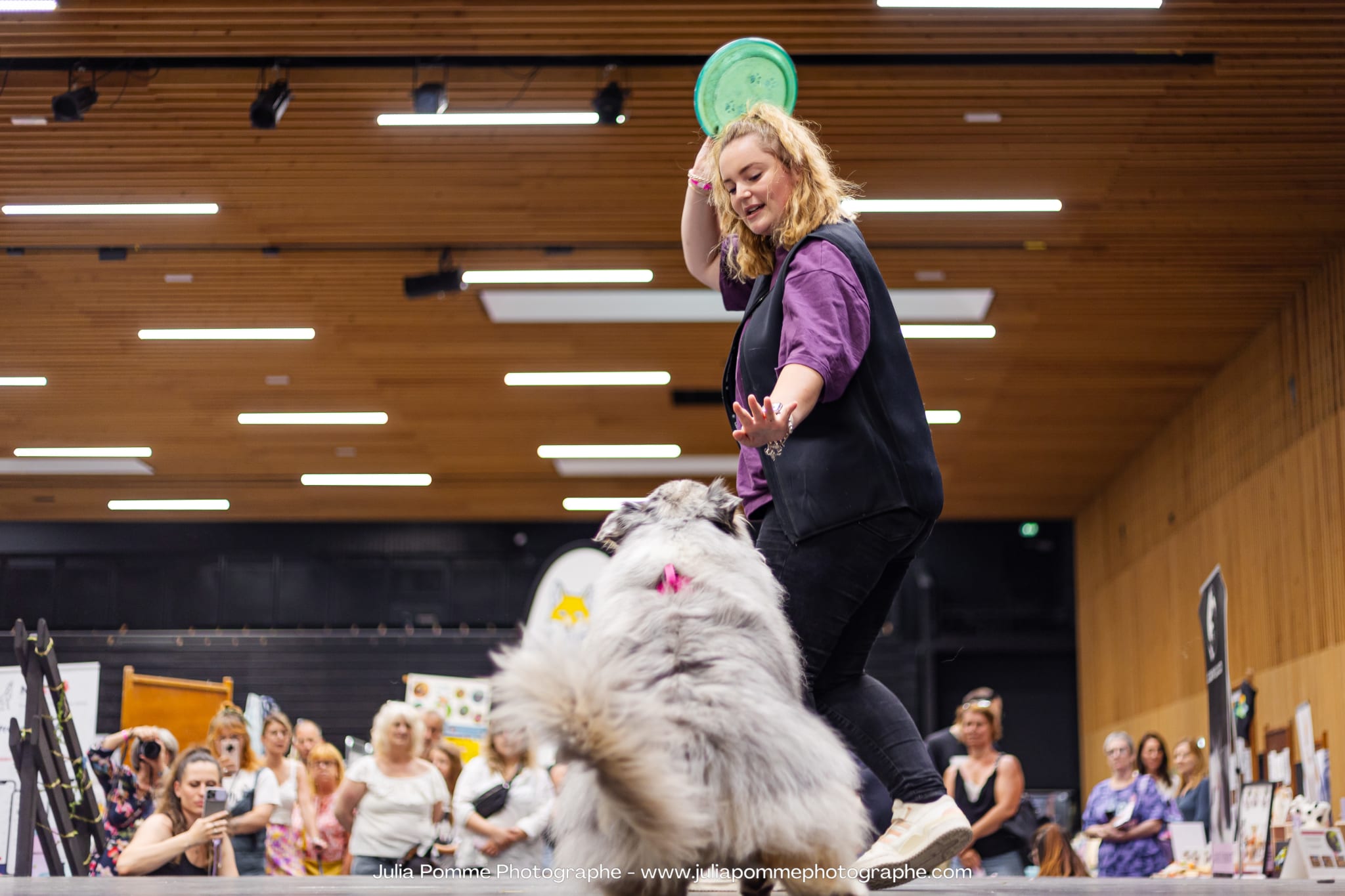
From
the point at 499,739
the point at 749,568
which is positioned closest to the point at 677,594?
the point at 749,568

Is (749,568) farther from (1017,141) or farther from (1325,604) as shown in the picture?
(1325,604)

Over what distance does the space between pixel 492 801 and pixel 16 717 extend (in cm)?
286

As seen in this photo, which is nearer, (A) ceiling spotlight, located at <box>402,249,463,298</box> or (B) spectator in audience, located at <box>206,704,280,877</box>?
(B) spectator in audience, located at <box>206,704,280,877</box>

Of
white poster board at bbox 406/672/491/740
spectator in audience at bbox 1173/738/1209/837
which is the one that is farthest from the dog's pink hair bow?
white poster board at bbox 406/672/491/740

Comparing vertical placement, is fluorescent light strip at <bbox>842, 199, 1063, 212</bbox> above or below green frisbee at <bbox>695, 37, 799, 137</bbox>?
above

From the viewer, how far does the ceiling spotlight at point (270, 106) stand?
23.0 feet

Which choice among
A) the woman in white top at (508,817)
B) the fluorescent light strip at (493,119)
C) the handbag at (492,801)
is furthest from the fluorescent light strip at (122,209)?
the handbag at (492,801)

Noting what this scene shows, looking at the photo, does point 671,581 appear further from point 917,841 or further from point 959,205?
point 959,205

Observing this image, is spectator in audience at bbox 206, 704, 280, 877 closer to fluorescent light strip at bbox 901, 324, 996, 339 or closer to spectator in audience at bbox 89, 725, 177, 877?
spectator in audience at bbox 89, 725, 177, 877

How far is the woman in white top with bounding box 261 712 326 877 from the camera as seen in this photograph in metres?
6.88

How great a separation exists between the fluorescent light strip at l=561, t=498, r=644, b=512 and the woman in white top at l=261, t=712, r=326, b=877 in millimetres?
9326

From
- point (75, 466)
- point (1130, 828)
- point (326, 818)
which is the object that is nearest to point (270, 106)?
point (326, 818)

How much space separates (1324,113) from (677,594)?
22.7ft

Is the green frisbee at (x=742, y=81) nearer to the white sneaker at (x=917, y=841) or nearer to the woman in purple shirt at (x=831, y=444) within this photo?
the woman in purple shirt at (x=831, y=444)
